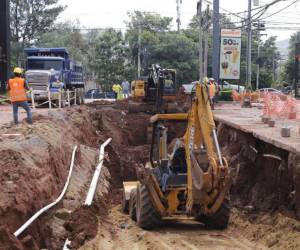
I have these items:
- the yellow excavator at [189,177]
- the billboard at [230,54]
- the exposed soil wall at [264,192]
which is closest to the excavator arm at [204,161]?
the yellow excavator at [189,177]

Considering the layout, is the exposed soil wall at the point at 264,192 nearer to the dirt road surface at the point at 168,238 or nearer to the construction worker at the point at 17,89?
the dirt road surface at the point at 168,238

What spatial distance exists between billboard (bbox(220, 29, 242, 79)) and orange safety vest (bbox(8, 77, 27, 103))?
89.2ft

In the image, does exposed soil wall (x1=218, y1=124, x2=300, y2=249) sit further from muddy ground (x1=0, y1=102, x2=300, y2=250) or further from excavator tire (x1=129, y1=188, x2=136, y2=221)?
excavator tire (x1=129, y1=188, x2=136, y2=221)

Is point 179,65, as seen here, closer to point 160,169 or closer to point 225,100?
point 225,100

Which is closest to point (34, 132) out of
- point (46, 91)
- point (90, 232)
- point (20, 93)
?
point (20, 93)

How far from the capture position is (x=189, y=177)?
11.5 meters

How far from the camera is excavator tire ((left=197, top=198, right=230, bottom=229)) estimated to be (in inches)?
483

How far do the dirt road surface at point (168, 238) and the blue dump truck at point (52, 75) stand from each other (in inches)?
885

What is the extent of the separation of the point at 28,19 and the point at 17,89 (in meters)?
52.3

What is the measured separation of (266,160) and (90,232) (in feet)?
21.7

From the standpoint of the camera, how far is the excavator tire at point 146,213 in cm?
1259

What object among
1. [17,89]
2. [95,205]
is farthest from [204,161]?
[17,89]

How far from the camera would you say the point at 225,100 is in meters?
48.1

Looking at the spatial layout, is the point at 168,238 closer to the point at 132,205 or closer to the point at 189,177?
the point at 189,177
